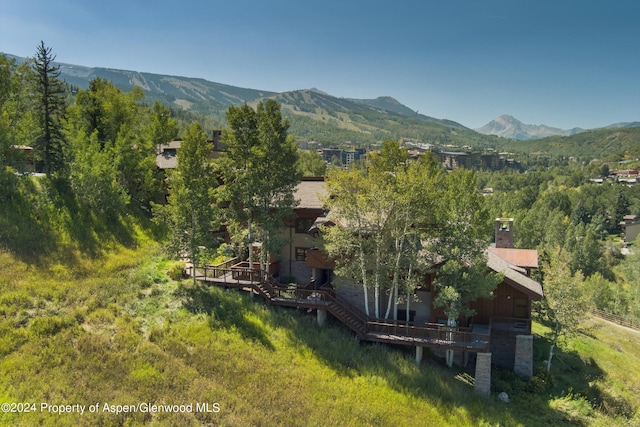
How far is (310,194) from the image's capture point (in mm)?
28688

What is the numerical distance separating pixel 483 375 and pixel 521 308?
19.3 feet

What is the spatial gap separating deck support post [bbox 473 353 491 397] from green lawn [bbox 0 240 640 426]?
1.77 feet

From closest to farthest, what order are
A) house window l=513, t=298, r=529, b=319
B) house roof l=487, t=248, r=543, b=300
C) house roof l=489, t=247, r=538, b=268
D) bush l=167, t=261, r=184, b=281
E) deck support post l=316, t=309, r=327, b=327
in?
house roof l=487, t=248, r=543, b=300, deck support post l=316, t=309, r=327, b=327, house window l=513, t=298, r=529, b=319, bush l=167, t=261, r=184, b=281, house roof l=489, t=247, r=538, b=268

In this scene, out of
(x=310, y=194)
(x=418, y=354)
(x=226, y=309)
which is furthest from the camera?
(x=310, y=194)

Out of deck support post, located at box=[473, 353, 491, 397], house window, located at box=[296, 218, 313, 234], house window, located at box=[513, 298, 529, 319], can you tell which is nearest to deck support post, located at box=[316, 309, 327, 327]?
house window, located at box=[296, 218, 313, 234]

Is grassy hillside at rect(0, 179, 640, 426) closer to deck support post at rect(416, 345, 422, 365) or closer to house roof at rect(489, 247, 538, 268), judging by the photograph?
deck support post at rect(416, 345, 422, 365)

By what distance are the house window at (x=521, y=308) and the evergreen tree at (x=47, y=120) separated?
3515 cm

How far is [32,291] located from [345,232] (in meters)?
16.2

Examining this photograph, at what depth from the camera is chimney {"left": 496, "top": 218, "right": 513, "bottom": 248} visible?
1289 inches

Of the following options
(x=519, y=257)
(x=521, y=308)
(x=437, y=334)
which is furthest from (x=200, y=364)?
(x=519, y=257)

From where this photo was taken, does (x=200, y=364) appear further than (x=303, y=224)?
No

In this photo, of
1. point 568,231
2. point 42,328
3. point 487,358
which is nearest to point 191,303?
point 42,328

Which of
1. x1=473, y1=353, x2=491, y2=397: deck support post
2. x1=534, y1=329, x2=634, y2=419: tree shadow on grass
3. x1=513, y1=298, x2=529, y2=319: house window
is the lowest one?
x1=534, y1=329, x2=634, y2=419: tree shadow on grass

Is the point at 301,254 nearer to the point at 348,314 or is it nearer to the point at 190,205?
the point at 348,314
